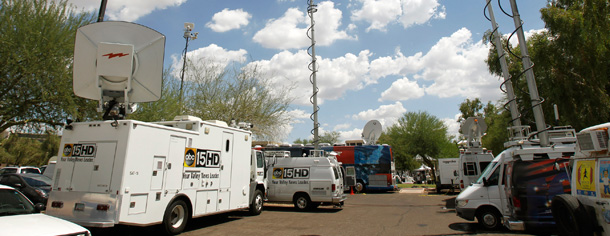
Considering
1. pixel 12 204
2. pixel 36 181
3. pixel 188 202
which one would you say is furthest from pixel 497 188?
pixel 36 181

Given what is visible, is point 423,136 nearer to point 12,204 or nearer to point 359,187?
point 359,187

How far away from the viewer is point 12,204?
17.7 feet

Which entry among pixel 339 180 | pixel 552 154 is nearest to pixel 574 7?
pixel 552 154

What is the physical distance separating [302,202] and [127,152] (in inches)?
326

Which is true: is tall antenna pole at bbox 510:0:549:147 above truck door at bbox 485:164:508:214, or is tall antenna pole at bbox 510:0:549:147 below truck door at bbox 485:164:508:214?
above

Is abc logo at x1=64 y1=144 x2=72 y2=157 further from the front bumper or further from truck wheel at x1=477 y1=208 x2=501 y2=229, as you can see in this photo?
truck wheel at x1=477 y1=208 x2=501 y2=229

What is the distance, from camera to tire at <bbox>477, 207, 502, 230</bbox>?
8.99 meters

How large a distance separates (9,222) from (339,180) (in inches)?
430

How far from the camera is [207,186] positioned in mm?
9195

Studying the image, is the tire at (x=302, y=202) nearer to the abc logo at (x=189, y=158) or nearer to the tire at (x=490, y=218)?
the abc logo at (x=189, y=158)

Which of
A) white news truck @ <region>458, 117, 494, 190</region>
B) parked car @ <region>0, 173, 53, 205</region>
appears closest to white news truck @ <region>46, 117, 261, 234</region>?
parked car @ <region>0, 173, 53, 205</region>

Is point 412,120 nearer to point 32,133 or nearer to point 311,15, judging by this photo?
point 311,15

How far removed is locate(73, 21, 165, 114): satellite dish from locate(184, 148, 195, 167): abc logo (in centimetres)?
156

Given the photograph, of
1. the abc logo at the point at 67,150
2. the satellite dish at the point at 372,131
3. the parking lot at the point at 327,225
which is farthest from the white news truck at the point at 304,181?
the satellite dish at the point at 372,131
